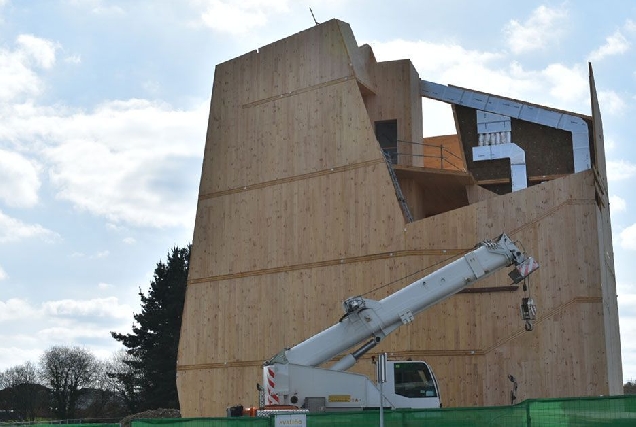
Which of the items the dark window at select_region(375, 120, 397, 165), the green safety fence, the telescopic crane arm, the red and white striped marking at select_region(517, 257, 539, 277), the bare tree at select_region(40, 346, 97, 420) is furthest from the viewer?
the bare tree at select_region(40, 346, 97, 420)

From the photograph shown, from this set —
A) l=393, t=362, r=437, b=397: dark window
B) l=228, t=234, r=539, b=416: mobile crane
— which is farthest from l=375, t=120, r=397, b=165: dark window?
l=393, t=362, r=437, b=397: dark window

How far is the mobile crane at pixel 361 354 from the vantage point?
18703 millimetres

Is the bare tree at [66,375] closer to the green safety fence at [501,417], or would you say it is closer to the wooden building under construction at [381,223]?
the wooden building under construction at [381,223]

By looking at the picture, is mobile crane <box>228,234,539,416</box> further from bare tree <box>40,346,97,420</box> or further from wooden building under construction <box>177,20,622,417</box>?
bare tree <box>40,346,97,420</box>

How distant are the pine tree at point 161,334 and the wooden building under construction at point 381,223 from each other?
2430 centimetres

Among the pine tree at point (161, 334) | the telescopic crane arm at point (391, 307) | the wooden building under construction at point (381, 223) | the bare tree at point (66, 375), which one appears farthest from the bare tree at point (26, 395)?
the telescopic crane arm at point (391, 307)

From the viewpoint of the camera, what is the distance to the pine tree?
5456 centimetres

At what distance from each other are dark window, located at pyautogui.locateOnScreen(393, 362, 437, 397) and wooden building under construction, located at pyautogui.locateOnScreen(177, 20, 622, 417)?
260 inches

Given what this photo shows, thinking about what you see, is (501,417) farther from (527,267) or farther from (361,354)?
(527,267)

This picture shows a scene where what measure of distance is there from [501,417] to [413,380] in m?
5.03

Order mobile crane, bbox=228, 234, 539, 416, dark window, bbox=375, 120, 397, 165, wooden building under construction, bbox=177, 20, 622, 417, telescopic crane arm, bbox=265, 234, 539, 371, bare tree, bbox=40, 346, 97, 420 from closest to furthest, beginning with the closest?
mobile crane, bbox=228, 234, 539, 416 < telescopic crane arm, bbox=265, 234, 539, 371 < wooden building under construction, bbox=177, 20, 622, 417 < dark window, bbox=375, 120, 397, 165 < bare tree, bbox=40, 346, 97, 420

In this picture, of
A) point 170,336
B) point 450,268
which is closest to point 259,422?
point 450,268

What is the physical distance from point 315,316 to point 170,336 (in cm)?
2961

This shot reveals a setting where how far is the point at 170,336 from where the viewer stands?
184ft
